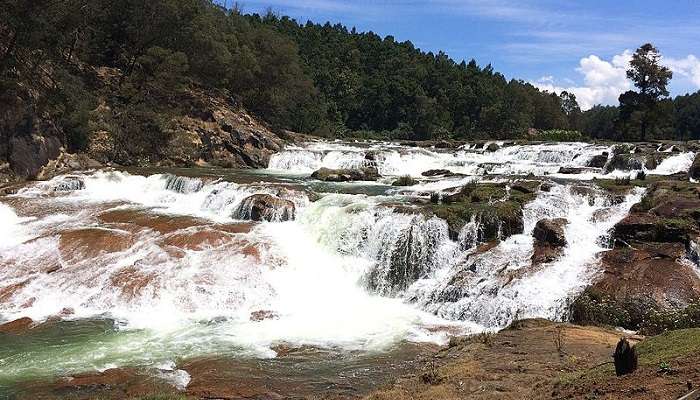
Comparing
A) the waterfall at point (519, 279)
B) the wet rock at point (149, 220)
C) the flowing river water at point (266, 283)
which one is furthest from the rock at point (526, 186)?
the wet rock at point (149, 220)

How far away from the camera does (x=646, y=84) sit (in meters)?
41.5

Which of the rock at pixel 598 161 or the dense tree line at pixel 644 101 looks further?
the dense tree line at pixel 644 101

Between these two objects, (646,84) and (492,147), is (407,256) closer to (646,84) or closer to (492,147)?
(492,147)

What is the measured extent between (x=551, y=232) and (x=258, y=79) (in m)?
35.4

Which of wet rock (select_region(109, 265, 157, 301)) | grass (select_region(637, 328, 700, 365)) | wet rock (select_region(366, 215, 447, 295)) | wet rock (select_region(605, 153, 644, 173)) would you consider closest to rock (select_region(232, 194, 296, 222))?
wet rock (select_region(366, 215, 447, 295))

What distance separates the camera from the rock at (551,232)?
14.4 metres

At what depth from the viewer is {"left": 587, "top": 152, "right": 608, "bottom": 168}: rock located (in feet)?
89.4

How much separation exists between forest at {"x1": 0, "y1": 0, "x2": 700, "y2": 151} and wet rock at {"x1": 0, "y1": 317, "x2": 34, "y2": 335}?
53.4 feet

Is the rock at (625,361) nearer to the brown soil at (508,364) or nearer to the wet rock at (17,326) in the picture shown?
the brown soil at (508,364)

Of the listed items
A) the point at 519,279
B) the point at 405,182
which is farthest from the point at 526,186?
the point at 405,182

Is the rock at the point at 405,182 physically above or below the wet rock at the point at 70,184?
above

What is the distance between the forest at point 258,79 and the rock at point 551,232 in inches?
889

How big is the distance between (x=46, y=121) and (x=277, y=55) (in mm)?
22143

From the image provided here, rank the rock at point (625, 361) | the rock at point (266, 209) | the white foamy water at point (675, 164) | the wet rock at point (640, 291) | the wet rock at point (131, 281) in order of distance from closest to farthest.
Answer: the rock at point (625, 361)
the wet rock at point (640, 291)
the wet rock at point (131, 281)
the rock at point (266, 209)
the white foamy water at point (675, 164)
